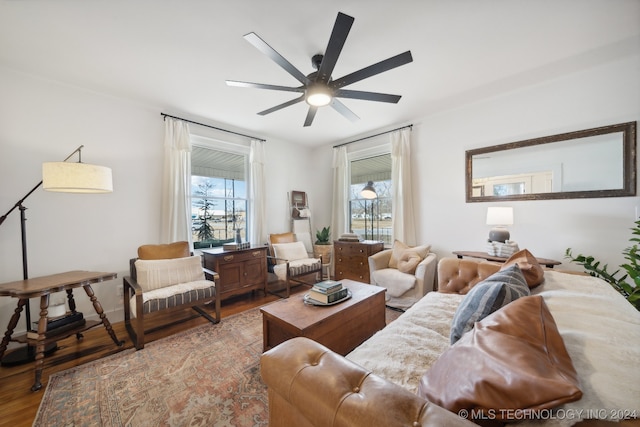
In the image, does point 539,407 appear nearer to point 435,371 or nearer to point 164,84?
point 435,371

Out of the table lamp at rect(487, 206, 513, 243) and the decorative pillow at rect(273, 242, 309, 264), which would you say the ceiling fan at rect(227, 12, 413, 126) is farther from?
the decorative pillow at rect(273, 242, 309, 264)

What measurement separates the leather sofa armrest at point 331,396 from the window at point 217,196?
3170 millimetres

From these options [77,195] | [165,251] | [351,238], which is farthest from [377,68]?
[77,195]

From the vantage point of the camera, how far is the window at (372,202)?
13.8 feet

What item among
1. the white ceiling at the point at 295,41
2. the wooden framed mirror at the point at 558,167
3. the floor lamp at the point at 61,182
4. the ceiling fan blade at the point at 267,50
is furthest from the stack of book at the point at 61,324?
the wooden framed mirror at the point at 558,167

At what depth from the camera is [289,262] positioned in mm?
3635

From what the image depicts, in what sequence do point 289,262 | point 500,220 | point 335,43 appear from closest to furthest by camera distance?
1. point 335,43
2. point 500,220
3. point 289,262

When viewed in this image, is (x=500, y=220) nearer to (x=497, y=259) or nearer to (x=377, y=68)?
(x=497, y=259)

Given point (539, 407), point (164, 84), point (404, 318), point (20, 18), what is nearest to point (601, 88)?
point (404, 318)

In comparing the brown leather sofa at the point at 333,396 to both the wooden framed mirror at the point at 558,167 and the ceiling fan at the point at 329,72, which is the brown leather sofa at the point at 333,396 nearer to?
the ceiling fan at the point at 329,72

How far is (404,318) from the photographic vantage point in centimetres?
160

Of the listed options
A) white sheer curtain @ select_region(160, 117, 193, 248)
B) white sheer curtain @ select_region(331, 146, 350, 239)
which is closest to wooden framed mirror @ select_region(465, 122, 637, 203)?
white sheer curtain @ select_region(331, 146, 350, 239)

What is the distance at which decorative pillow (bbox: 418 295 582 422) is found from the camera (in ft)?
1.82

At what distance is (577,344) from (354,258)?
2936 millimetres
